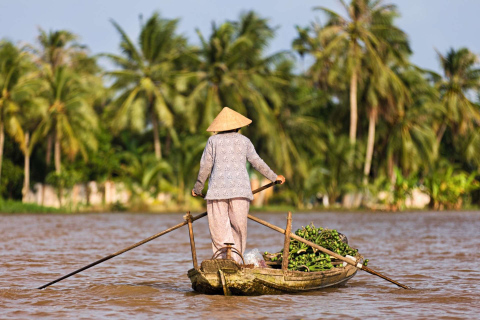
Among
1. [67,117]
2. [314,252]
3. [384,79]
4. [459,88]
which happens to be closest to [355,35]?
[384,79]

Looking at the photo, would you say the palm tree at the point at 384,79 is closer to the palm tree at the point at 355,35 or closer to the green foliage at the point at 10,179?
the palm tree at the point at 355,35

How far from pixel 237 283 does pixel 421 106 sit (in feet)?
90.3

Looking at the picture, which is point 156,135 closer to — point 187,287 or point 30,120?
point 30,120

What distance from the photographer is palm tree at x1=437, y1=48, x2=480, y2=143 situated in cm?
3441

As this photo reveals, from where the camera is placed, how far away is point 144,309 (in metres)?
6.14

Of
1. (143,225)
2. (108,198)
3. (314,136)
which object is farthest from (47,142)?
(143,225)

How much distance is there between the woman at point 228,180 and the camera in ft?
21.7

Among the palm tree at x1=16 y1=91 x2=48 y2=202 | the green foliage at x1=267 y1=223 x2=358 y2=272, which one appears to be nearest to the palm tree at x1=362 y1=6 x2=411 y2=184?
the palm tree at x1=16 y1=91 x2=48 y2=202

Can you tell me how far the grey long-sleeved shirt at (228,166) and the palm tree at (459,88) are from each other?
28728 millimetres

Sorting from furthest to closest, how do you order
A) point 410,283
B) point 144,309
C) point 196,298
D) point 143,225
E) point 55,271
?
point 143,225 → point 55,271 → point 410,283 → point 196,298 → point 144,309

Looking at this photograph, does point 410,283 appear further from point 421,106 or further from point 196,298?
point 421,106

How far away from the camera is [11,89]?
27688mm

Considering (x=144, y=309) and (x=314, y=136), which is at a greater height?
(x=314, y=136)

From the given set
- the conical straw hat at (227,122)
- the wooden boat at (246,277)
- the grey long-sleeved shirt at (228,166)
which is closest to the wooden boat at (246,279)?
the wooden boat at (246,277)
